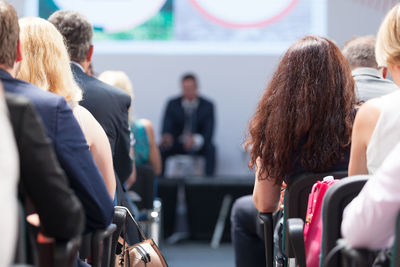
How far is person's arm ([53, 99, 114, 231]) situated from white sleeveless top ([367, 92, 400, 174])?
768 mm

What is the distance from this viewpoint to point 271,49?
22.0 ft

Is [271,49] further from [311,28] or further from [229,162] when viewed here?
[229,162]

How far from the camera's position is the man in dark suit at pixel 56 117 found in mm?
1641

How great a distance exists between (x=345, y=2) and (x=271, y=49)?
91 cm

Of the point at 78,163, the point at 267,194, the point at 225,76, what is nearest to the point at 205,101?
the point at 225,76

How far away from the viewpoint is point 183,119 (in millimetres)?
6891

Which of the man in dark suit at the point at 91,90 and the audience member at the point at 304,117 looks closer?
the audience member at the point at 304,117

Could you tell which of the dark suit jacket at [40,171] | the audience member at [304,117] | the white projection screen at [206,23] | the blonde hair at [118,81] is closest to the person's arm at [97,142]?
the audience member at [304,117]

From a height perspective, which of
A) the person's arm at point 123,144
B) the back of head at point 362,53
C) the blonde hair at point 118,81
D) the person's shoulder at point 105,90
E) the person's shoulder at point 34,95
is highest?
the back of head at point 362,53

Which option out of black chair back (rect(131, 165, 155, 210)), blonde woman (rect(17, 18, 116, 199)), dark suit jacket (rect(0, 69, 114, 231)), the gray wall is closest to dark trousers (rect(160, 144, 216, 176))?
the gray wall

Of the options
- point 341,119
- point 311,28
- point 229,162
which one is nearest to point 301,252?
point 341,119

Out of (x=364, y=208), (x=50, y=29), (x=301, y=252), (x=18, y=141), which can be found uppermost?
(x=50, y=29)

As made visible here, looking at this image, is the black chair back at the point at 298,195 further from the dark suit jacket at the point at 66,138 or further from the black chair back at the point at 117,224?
the dark suit jacket at the point at 66,138

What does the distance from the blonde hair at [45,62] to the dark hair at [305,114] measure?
70 centimetres
